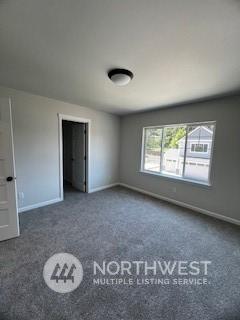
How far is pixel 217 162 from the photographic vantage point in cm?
310

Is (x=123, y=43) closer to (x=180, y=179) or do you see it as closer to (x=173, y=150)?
(x=173, y=150)

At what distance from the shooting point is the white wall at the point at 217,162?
289cm

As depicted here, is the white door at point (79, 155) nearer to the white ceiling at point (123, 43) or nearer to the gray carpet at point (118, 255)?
the gray carpet at point (118, 255)

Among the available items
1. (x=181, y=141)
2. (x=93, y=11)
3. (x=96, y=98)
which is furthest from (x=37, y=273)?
(x=181, y=141)

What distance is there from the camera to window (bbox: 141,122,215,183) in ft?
11.0

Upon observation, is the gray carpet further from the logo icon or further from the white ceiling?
the white ceiling

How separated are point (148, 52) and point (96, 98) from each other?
185 centimetres

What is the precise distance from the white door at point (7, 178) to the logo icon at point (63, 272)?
0.91 metres

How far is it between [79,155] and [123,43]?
3.45 m

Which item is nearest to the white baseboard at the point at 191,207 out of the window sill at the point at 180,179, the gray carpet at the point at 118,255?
the gray carpet at the point at 118,255

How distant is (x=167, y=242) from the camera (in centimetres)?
235

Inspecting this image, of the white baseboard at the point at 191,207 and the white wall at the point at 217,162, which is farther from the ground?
the white wall at the point at 217,162

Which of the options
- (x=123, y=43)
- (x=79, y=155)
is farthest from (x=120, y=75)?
(x=79, y=155)

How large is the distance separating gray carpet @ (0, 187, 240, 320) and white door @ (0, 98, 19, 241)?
23 cm
